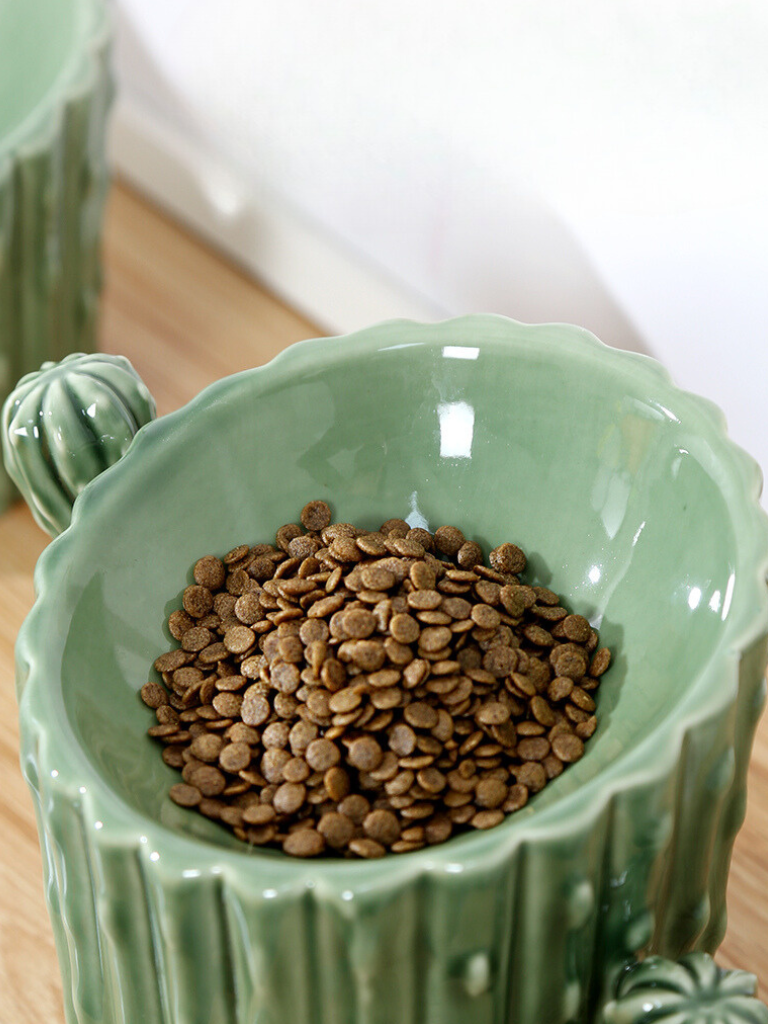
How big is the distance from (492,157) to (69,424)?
0.30m

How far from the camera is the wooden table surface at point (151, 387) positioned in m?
0.61

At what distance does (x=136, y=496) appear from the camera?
0.55 meters

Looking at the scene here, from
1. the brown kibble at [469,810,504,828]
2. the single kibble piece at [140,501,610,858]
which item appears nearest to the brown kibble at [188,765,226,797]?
the single kibble piece at [140,501,610,858]

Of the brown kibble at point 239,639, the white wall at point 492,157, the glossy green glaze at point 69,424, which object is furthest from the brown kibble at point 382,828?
the white wall at point 492,157

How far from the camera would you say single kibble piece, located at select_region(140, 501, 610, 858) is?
0.49 metres

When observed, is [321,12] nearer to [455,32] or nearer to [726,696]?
[455,32]

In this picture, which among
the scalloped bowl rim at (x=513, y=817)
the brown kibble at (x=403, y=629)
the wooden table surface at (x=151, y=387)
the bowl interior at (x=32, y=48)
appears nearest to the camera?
the scalloped bowl rim at (x=513, y=817)

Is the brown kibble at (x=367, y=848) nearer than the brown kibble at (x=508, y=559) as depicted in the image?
Yes

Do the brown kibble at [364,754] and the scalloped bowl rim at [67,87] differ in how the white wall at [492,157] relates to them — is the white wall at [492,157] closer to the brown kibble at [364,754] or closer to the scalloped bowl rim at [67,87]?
the scalloped bowl rim at [67,87]

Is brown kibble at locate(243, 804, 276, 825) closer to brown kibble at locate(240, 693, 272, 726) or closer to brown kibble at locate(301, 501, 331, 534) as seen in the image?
brown kibble at locate(240, 693, 272, 726)

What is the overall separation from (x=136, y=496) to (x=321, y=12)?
392 mm

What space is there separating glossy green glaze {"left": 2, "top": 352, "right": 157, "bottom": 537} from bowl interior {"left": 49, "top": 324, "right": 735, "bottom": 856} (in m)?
0.03

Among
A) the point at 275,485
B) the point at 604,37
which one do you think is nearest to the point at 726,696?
the point at 275,485

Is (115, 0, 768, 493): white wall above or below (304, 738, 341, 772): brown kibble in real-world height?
above
